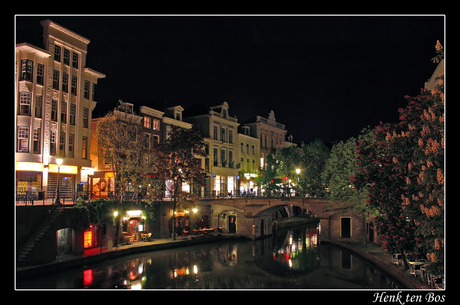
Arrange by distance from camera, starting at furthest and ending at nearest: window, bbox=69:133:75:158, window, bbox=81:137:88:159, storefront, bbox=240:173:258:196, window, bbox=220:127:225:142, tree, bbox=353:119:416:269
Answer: storefront, bbox=240:173:258:196 < window, bbox=220:127:225:142 < window, bbox=81:137:88:159 < window, bbox=69:133:75:158 < tree, bbox=353:119:416:269

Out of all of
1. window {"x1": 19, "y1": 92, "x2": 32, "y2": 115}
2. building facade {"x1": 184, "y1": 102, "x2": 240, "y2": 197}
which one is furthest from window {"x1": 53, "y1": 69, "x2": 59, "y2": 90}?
building facade {"x1": 184, "y1": 102, "x2": 240, "y2": 197}

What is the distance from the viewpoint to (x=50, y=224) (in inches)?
1187

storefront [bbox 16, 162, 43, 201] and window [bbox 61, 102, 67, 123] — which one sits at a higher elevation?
window [bbox 61, 102, 67, 123]

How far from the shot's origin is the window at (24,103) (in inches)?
1463

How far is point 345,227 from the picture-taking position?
4881 cm

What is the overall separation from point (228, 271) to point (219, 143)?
A: 34.3 meters

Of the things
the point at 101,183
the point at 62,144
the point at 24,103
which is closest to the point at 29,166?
the point at 62,144

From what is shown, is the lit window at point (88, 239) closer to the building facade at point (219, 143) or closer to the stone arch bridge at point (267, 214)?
the stone arch bridge at point (267, 214)

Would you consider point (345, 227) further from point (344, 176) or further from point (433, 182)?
point (433, 182)

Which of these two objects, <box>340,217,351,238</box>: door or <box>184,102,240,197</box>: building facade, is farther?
<box>184,102,240,197</box>: building facade

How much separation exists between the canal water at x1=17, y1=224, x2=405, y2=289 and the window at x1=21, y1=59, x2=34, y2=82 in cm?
1773

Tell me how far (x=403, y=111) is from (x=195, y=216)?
36.4 m

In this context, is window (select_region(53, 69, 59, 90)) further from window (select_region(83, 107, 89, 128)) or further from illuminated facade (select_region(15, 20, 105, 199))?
window (select_region(83, 107, 89, 128))

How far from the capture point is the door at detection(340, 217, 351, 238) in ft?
159
